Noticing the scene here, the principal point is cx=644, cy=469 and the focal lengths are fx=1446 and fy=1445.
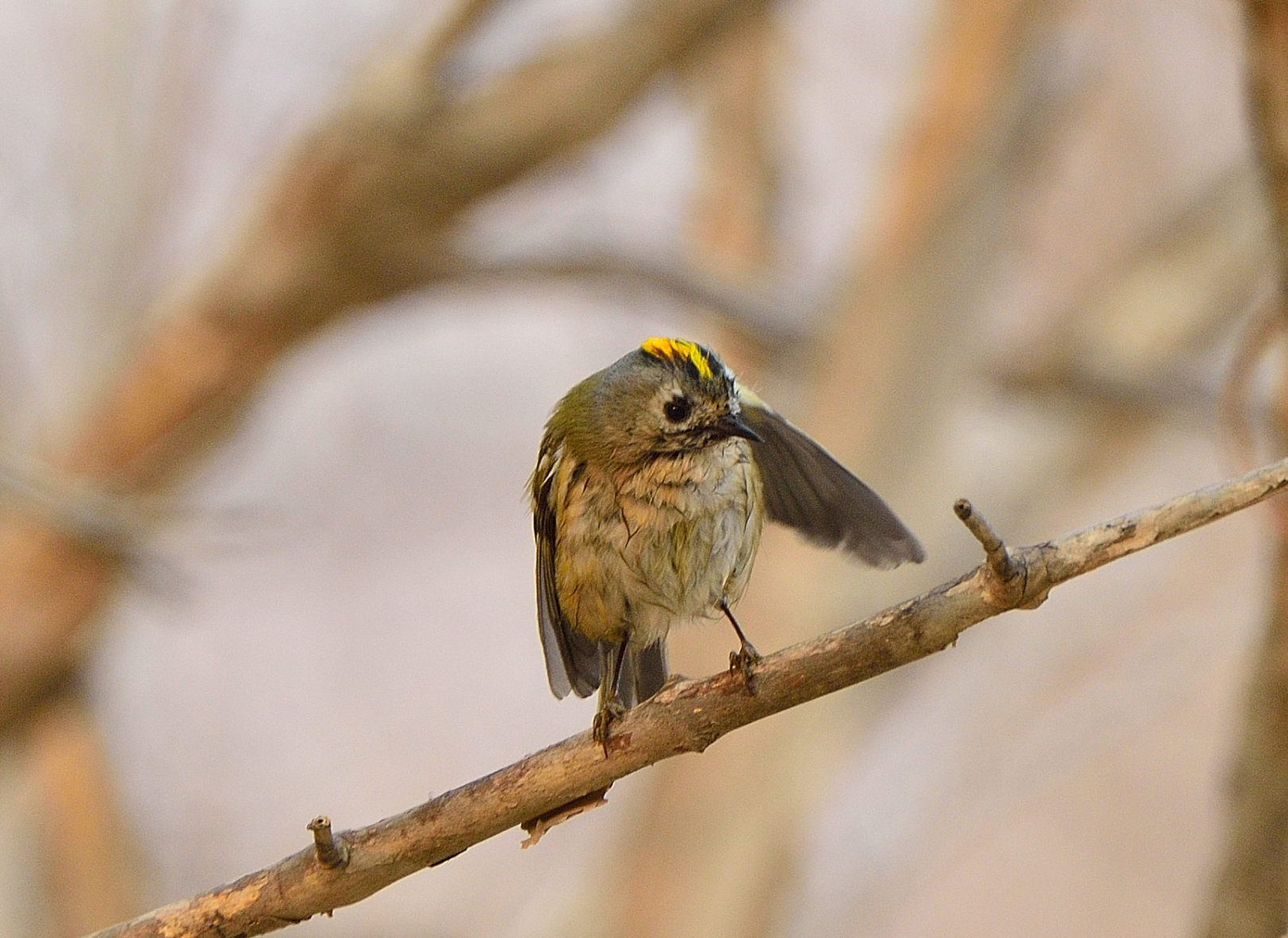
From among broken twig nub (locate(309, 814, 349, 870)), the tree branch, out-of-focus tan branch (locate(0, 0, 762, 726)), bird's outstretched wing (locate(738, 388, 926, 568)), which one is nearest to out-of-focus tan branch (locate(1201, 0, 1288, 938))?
bird's outstretched wing (locate(738, 388, 926, 568))

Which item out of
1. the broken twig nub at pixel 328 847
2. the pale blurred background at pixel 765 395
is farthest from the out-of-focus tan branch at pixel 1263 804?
the broken twig nub at pixel 328 847

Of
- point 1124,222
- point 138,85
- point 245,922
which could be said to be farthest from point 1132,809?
point 245,922

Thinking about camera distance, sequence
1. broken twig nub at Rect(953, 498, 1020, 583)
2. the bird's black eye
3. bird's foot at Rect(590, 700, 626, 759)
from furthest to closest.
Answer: the bird's black eye → bird's foot at Rect(590, 700, 626, 759) → broken twig nub at Rect(953, 498, 1020, 583)

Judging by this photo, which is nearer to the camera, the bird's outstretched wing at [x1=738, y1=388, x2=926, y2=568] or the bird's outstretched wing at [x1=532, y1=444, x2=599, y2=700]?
the bird's outstretched wing at [x1=738, y1=388, x2=926, y2=568]

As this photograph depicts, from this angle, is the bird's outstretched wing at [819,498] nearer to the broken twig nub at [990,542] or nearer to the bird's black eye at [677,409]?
the bird's black eye at [677,409]

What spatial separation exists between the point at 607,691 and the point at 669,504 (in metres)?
0.34

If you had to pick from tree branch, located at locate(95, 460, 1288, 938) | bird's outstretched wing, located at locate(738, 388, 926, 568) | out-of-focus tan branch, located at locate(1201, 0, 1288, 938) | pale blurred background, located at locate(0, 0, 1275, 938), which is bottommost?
out-of-focus tan branch, located at locate(1201, 0, 1288, 938)

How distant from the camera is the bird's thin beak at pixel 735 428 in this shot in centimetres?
236

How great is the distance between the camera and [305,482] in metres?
7.54

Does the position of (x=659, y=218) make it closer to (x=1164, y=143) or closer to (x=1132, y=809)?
(x=1164, y=143)

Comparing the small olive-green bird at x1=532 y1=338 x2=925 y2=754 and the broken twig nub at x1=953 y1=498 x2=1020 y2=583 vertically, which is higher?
the small olive-green bird at x1=532 y1=338 x2=925 y2=754

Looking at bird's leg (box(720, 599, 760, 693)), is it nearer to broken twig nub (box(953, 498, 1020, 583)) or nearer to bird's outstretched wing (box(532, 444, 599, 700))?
broken twig nub (box(953, 498, 1020, 583))

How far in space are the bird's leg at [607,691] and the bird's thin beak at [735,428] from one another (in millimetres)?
445

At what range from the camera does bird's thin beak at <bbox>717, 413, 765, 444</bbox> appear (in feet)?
7.73
